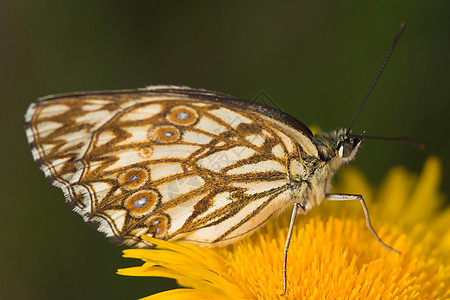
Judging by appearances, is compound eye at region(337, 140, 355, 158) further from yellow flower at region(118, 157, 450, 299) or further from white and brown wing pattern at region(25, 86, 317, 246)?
yellow flower at region(118, 157, 450, 299)

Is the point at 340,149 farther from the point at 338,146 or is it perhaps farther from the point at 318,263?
the point at 318,263

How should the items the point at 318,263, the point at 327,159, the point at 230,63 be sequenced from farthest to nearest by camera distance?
the point at 230,63 < the point at 327,159 < the point at 318,263

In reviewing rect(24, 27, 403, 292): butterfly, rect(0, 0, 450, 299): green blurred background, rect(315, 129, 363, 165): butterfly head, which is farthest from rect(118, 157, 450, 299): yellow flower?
rect(0, 0, 450, 299): green blurred background

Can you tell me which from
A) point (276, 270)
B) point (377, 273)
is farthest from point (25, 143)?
point (377, 273)

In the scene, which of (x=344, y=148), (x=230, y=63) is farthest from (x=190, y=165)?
(x=230, y=63)

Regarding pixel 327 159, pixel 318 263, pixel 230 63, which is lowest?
pixel 318 263

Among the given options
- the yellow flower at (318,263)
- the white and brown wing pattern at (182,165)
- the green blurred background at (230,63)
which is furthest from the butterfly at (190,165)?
the green blurred background at (230,63)

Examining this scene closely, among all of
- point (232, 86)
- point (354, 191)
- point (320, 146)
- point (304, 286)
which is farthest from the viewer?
point (232, 86)

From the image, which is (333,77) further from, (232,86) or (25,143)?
(25,143)
